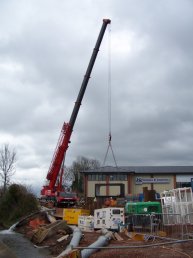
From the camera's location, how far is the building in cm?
6425

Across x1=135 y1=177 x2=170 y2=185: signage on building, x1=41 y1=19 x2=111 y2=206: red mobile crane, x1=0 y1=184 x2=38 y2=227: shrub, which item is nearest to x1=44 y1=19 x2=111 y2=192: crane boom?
x1=41 y1=19 x2=111 y2=206: red mobile crane

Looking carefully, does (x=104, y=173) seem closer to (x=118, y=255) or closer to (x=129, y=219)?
(x=129, y=219)

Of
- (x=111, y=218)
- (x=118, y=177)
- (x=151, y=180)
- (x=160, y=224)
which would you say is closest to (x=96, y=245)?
(x=160, y=224)

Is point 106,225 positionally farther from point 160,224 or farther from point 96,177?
point 96,177

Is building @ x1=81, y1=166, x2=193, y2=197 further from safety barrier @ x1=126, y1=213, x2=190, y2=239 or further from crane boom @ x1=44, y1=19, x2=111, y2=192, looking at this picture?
safety barrier @ x1=126, y1=213, x2=190, y2=239

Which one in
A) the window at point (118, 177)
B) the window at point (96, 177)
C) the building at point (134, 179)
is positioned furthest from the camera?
the window at point (118, 177)

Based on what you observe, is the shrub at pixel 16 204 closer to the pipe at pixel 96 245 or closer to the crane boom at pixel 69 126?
the crane boom at pixel 69 126

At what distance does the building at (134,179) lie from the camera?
64250mm

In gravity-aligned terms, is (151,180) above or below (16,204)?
above

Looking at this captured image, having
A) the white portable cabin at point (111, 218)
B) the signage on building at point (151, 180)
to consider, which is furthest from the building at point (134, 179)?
the white portable cabin at point (111, 218)

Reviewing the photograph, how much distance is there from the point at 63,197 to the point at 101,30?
16.4 m

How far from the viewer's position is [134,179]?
6550 cm

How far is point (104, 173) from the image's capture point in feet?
212

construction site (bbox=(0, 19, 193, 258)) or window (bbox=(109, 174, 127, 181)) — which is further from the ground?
window (bbox=(109, 174, 127, 181))
